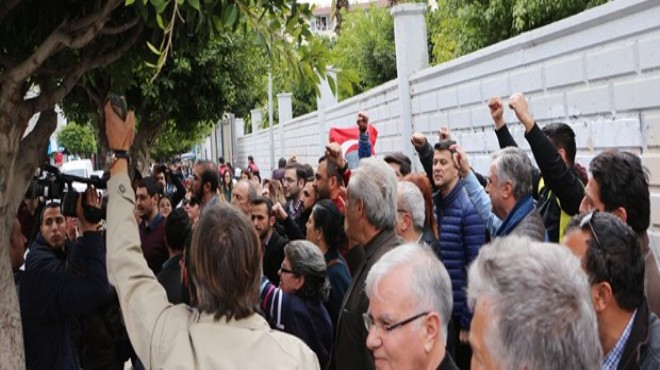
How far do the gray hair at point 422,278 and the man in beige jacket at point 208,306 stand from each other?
38 centimetres

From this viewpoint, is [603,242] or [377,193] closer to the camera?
[603,242]

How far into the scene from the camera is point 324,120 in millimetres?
18078

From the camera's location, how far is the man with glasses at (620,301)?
96.5 inches

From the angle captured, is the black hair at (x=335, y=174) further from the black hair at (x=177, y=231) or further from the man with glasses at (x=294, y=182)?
the man with glasses at (x=294, y=182)

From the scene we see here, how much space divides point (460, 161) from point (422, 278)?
2.83 metres

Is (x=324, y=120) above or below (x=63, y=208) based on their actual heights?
above

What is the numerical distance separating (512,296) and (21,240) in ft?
11.0

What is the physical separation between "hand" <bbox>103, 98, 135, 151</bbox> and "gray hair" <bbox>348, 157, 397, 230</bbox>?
1.15 metres

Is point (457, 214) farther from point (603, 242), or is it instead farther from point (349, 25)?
point (349, 25)

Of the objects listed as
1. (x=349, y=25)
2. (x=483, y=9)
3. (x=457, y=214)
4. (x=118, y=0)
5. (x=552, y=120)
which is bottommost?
(x=457, y=214)

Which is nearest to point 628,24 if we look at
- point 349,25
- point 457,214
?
point 457,214

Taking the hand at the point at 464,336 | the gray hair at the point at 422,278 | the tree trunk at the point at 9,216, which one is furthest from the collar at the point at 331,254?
the gray hair at the point at 422,278

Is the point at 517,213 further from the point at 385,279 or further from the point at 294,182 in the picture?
the point at 294,182

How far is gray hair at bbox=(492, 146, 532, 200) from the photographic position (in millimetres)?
4438
